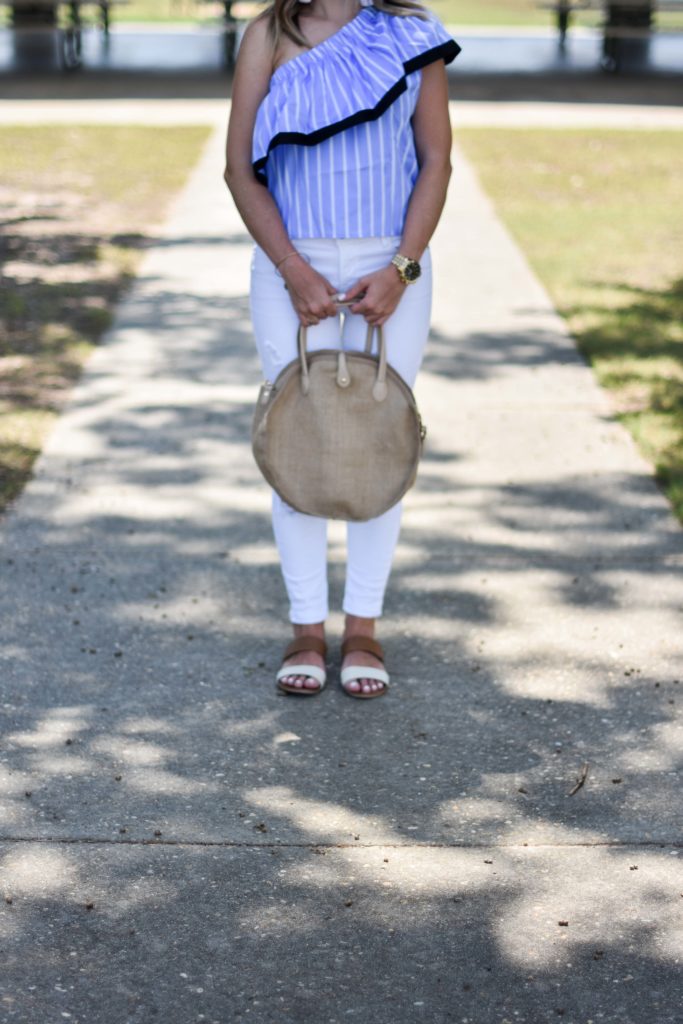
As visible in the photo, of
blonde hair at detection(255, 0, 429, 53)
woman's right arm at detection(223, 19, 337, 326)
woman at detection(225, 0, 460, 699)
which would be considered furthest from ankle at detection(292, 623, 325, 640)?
blonde hair at detection(255, 0, 429, 53)

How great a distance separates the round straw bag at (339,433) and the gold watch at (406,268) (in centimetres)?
15

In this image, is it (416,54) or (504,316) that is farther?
(504,316)

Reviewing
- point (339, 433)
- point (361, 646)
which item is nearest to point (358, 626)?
point (361, 646)

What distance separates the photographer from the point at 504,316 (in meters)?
8.20

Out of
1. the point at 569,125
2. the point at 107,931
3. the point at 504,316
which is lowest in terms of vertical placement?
the point at 569,125

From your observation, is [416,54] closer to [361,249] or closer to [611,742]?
[361,249]

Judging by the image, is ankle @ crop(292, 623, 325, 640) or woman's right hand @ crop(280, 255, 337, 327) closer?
woman's right hand @ crop(280, 255, 337, 327)

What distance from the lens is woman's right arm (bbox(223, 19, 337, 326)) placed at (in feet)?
12.0

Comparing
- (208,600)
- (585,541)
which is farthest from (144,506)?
(585,541)

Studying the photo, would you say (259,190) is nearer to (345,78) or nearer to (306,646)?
(345,78)

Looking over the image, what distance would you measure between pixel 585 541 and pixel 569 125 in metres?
10.9

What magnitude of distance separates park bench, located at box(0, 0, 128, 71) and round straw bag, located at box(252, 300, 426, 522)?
13.9m

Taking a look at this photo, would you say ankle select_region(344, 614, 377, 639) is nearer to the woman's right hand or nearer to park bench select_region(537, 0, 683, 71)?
the woman's right hand

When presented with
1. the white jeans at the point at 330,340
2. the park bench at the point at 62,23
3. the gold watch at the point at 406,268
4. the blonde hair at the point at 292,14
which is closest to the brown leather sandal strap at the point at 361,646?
the white jeans at the point at 330,340
